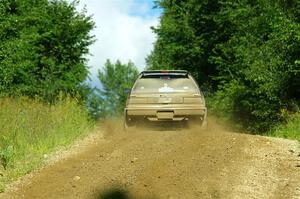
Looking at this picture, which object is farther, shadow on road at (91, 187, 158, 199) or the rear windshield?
the rear windshield

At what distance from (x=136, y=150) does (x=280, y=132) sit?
7405 mm

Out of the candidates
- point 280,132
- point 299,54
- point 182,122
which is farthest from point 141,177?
point 299,54

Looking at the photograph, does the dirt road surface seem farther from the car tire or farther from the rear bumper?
the car tire

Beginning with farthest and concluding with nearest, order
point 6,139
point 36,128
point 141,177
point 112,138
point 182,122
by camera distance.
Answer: point 182,122
point 112,138
point 36,128
point 6,139
point 141,177

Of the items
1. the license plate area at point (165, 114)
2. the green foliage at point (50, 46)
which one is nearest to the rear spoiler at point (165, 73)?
the license plate area at point (165, 114)

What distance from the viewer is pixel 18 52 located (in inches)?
923

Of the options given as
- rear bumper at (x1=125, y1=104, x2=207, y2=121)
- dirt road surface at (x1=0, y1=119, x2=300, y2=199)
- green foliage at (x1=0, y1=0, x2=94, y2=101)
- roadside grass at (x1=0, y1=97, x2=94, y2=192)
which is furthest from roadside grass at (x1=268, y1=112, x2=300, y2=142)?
green foliage at (x1=0, y1=0, x2=94, y2=101)

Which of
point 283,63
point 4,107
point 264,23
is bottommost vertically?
point 4,107

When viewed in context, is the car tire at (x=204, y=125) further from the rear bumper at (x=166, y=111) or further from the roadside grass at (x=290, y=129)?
the roadside grass at (x=290, y=129)

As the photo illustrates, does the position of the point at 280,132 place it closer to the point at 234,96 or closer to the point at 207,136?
the point at 207,136

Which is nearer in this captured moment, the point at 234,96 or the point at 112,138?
the point at 112,138

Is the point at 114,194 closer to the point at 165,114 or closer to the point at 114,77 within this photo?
the point at 165,114

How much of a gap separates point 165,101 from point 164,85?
0.50 metres

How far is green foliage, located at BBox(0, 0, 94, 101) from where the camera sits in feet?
87.8
